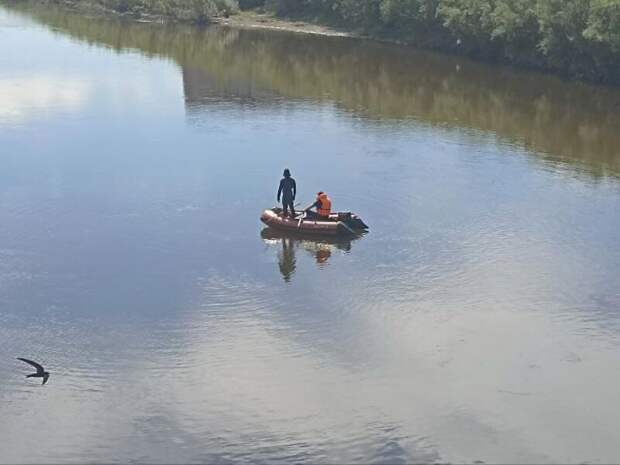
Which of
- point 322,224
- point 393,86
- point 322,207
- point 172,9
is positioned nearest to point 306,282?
point 322,224

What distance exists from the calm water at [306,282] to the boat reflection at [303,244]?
10 cm

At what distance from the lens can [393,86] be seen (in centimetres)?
4625

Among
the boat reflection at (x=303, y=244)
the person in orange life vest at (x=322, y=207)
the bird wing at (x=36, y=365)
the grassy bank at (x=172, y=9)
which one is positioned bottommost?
the bird wing at (x=36, y=365)

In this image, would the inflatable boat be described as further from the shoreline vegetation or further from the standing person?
the shoreline vegetation

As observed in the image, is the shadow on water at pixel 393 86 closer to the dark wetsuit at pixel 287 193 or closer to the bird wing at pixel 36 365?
Answer: the dark wetsuit at pixel 287 193

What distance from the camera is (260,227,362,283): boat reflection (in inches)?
953

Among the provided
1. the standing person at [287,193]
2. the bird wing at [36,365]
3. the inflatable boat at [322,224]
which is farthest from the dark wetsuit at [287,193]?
the bird wing at [36,365]

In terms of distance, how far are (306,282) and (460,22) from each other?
34.3 m

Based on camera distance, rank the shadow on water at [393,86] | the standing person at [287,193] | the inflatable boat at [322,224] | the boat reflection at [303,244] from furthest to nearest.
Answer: the shadow on water at [393,86] < the standing person at [287,193] < the inflatable boat at [322,224] < the boat reflection at [303,244]

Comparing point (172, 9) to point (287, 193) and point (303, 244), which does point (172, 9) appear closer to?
point (287, 193)

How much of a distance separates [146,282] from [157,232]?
322 cm

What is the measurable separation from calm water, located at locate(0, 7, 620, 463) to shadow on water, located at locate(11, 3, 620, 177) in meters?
0.30

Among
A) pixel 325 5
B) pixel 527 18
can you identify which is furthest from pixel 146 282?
pixel 325 5

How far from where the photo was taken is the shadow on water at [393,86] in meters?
37.5
